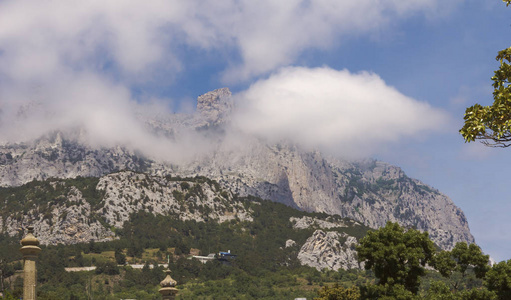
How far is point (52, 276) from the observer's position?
18675cm

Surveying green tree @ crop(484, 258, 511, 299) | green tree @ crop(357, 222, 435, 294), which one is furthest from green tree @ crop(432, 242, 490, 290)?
green tree @ crop(484, 258, 511, 299)

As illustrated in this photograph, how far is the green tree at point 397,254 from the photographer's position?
58.1 meters

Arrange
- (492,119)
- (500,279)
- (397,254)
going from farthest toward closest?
1. (397,254)
2. (500,279)
3. (492,119)

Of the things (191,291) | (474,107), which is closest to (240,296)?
(191,291)

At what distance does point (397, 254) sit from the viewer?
58.4 metres

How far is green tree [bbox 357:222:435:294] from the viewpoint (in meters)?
58.1

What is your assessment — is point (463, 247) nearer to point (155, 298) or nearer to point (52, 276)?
point (155, 298)

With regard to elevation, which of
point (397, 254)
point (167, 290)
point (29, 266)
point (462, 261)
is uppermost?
point (397, 254)

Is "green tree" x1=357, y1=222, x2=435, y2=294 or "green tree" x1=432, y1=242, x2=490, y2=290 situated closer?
"green tree" x1=357, y1=222, x2=435, y2=294

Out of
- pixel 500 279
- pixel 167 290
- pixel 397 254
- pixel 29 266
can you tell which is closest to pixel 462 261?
pixel 500 279

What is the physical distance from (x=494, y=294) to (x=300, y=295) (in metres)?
137

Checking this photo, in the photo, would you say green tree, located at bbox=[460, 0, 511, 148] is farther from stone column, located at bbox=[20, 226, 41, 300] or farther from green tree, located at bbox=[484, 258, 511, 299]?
green tree, located at bbox=[484, 258, 511, 299]

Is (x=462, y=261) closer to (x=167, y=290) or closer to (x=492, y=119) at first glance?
(x=167, y=290)

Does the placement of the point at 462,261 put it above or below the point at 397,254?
below
